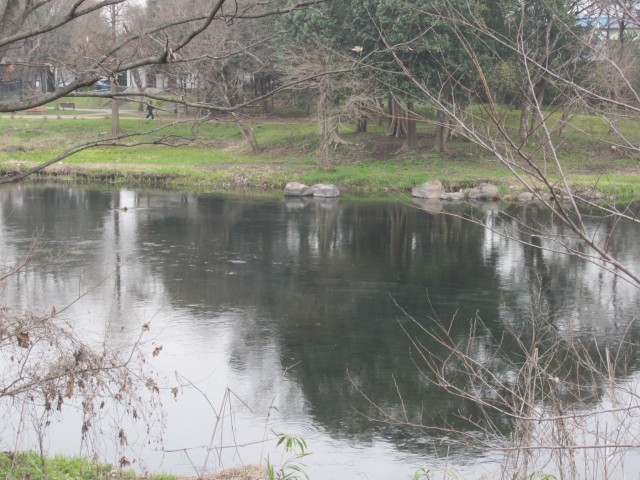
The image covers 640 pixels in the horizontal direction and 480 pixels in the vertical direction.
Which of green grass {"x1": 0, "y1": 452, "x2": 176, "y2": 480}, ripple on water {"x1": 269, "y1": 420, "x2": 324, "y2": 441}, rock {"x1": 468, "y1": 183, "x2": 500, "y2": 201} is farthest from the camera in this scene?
rock {"x1": 468, "y1": 183, "x2": 500, "y2": 201}

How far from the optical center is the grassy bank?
28047 millimetres

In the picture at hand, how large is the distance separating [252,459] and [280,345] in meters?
3.47

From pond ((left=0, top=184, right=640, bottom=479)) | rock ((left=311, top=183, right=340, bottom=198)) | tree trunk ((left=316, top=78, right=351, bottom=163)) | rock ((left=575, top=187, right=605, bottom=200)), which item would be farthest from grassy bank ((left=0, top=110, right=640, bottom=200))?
rock ((left=575, top=187, right=605, bottom=200))

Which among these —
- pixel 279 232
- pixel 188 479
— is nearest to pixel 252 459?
pixel 188 479

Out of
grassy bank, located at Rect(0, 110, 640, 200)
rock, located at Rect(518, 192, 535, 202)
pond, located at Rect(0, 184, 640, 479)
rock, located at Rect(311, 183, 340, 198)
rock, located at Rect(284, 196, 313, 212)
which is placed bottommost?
pond, located at Rect(0, 184, 640, 479)

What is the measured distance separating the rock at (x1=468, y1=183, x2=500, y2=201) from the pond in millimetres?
1900

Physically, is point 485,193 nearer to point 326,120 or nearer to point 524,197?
point 524,197

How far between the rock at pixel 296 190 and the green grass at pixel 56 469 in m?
20.3

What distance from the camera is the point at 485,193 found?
2636 cm

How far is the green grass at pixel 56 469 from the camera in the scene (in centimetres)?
606

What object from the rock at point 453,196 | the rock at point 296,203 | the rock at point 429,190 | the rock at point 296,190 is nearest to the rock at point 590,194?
the rock at point 296,203

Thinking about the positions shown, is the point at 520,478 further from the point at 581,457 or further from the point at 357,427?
the point at 357,427

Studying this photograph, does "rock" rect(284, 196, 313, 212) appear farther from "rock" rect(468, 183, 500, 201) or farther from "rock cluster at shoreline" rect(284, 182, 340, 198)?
"rock" rect(468, 183, 500, 201)

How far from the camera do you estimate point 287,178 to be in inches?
1125
